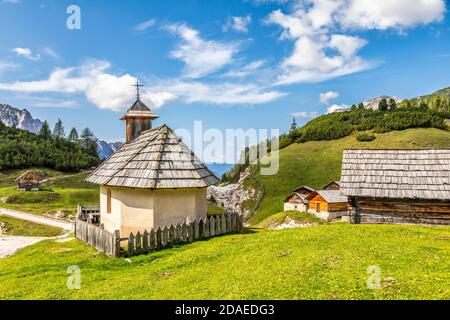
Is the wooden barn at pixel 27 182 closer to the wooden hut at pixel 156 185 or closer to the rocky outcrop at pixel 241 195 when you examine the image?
the rocky outcrop at pixel 241 195

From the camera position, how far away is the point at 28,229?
48.0 m

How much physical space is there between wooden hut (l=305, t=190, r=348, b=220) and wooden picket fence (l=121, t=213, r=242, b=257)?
1504 inches

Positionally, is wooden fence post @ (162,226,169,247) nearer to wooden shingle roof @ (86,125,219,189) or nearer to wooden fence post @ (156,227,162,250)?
wooden fence post @ (156,227,162,250)

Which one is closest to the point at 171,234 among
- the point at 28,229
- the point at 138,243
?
the point at 138,243

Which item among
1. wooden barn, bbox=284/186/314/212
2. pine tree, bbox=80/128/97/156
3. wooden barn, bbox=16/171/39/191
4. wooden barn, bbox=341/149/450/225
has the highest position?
pine tree, bbox=80/128/97/156

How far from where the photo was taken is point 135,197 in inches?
676

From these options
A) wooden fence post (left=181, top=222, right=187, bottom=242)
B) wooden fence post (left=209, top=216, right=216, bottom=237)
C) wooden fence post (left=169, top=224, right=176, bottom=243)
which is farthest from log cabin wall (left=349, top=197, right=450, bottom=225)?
wooden fence post (left=169, top=224, right=176, bottom=243)

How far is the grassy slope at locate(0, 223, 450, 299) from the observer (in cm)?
853

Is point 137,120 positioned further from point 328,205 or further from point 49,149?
point 49,149

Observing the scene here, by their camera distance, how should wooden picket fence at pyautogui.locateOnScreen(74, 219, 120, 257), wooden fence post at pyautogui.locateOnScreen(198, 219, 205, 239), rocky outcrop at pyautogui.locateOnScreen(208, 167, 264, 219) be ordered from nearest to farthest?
wooden picket fence at pyautogui.locateOnScreen(74, 219, 120, 257) → wooden fence post at pyautogui.locateOnScreen(198, 219, 205, 239) → rocky outcrop at pyautogui.locateOnScreen(208, 167, 264, 219)

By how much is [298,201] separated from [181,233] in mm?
50682

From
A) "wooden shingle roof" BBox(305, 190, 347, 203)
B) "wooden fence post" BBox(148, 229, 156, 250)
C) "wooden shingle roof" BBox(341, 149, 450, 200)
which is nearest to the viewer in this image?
"wooden fence post" BBox(148, 229, 156, 250)
